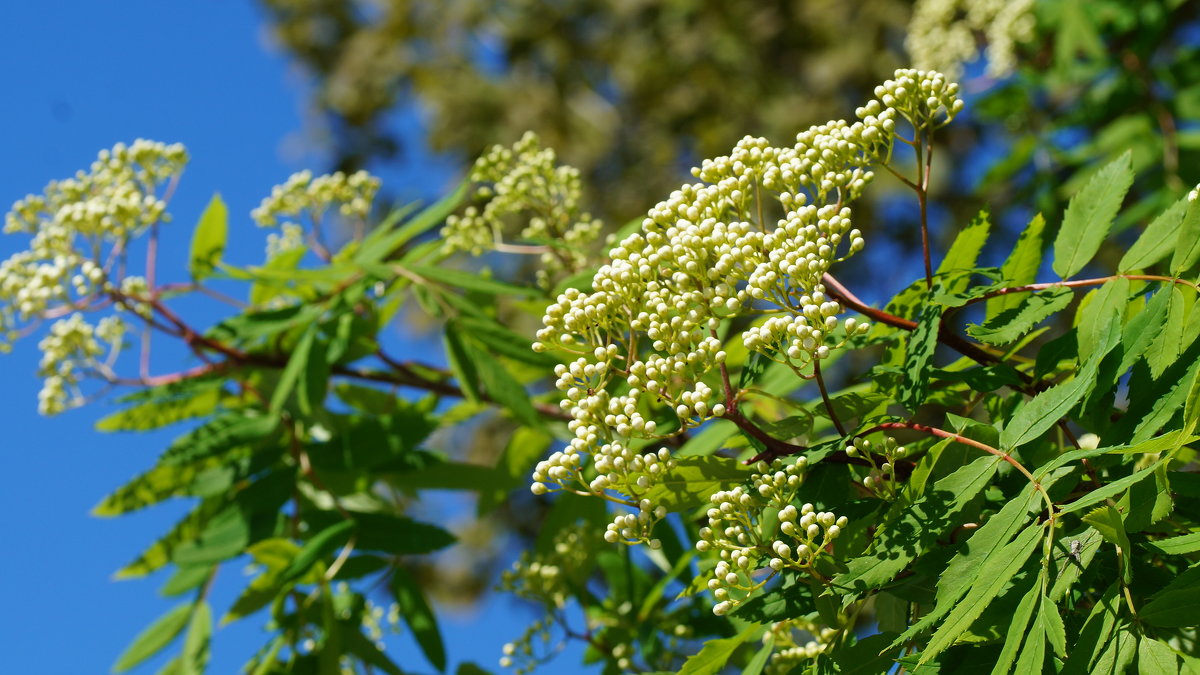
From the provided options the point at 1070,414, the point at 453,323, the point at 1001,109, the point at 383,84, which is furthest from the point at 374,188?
the point at 383,84

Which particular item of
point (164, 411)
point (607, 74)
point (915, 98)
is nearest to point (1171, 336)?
point (915, 98)

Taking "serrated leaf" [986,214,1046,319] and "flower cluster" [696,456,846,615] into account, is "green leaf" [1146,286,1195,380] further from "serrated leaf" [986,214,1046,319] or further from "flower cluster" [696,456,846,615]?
"flower cluster" [696,456,846,615]

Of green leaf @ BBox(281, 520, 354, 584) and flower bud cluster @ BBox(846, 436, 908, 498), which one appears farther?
green leaf @ BBox(281, 520, 354, 584)

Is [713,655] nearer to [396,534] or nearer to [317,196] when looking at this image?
[396,534]

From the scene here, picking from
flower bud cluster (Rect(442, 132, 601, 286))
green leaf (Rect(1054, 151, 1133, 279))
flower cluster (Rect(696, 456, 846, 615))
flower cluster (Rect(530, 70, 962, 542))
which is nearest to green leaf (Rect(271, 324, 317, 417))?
flower bud cluster (Rect(442, 132, 601, 286))

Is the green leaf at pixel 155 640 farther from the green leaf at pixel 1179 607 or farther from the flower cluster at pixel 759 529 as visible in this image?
the green leaf at pixel 1179 607

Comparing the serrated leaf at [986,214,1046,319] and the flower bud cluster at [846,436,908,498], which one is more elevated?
the serrated leaf at [986,214,1046,319]

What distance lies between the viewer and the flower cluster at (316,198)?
326 cm

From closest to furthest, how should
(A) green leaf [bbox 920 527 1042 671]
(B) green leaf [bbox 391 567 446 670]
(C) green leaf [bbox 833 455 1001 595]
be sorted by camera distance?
(A) green leaf [bbox 920 527 1042 671] → (C) green leaf [bbox 833 455 1001 595] → (B) green leaf [bbox 391 567 446 670]

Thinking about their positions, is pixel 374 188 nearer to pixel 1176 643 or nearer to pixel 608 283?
pixel 608 283

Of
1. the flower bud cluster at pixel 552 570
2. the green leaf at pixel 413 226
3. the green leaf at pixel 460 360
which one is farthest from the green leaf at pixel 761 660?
the green leaf at pixel 413 226

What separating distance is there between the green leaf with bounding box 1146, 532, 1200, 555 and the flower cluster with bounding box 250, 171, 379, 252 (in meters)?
2.33

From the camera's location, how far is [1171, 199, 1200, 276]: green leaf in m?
1.51

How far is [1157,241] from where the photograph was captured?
168 centimetres
